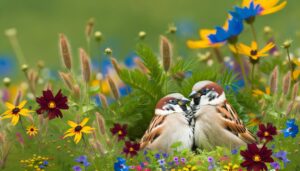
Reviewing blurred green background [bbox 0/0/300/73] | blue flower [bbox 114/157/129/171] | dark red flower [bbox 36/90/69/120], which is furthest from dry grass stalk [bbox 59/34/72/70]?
blurred green background [bbox 0/0/300/73]

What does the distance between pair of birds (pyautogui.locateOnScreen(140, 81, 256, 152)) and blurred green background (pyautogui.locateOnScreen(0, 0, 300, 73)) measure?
6.93m

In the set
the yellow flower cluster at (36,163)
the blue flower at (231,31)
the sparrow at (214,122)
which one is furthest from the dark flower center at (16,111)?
the blue flower at (231,31)

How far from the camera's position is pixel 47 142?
21.0ft

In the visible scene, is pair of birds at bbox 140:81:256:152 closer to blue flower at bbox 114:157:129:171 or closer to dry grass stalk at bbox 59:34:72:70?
blue flower at bbox 114:157:129:171

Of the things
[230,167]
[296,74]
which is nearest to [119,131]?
[230,167]

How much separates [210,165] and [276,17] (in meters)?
8.81

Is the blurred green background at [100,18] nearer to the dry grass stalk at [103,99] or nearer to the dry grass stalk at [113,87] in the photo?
the dry grass stalk at [113,87]

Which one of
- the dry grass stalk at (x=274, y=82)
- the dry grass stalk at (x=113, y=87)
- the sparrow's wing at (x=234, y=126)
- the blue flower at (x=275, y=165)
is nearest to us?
the blue flower at (x=275, y=165)

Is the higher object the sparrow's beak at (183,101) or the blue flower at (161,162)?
the sparrow's beak at (183,101)

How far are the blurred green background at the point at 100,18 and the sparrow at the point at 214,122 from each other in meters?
6.92

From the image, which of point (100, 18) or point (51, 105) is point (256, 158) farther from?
point (100, 18)

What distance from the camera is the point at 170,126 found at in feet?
19.7

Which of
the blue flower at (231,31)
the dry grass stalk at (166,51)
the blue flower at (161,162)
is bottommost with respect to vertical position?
the blue flower at (161,162)

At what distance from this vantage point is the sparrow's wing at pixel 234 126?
6105mm
